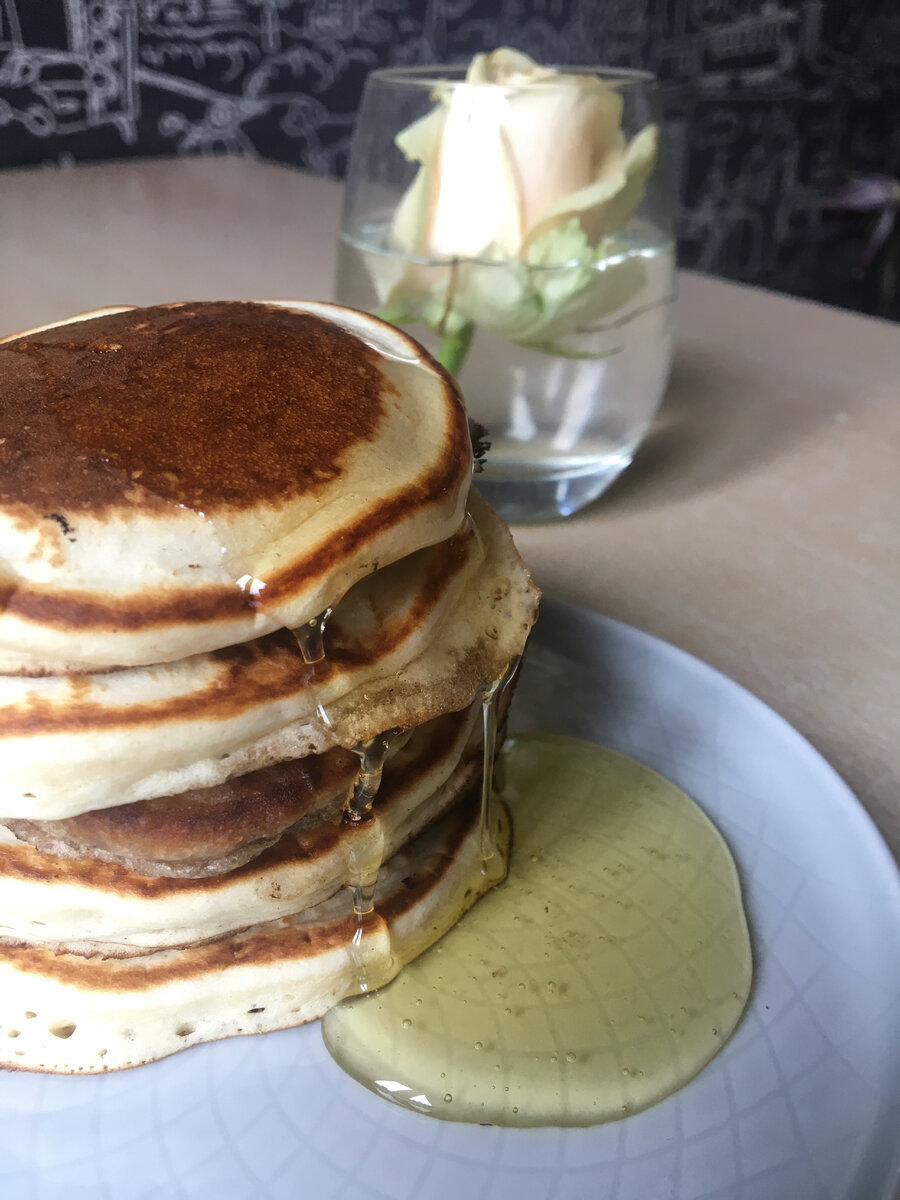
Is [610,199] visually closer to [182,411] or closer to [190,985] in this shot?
[182,411]

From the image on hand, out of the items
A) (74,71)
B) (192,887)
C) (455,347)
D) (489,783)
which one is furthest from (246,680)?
(74,71)

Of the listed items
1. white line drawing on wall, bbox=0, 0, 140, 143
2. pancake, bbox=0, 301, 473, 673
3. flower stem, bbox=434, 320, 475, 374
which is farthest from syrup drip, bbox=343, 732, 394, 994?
white line drawing on wall, bbox=0, 0, 140, 143

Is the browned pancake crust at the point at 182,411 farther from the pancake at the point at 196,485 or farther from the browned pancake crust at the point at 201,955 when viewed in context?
the browned pancake crust at the point at 201,955

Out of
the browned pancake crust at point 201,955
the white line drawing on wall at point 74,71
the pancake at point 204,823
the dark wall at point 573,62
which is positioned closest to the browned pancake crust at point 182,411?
the pancake at point 204,823

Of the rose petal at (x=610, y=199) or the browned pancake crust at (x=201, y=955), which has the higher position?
the rose petal at (x=610, y=199)

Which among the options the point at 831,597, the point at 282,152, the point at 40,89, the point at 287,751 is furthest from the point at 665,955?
the point at 282,152

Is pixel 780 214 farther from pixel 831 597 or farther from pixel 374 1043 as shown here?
pixel 374 1043

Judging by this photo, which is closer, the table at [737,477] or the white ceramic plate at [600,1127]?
the white ceramic plate at [600,1127]
